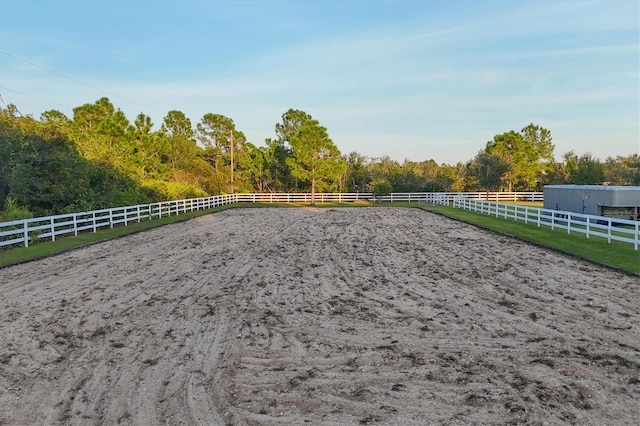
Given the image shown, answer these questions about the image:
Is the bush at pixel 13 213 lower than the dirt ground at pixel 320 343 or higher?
higher

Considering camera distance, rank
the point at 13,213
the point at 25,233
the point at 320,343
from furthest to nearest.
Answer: the point at 13,213, the point at 25,233, the point at 320,343

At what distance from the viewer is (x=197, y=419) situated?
3832 millimetres

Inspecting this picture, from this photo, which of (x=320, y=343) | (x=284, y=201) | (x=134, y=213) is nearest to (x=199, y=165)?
(x=284, y=201)

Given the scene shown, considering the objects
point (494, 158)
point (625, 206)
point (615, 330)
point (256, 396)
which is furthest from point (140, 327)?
point (494, 158)

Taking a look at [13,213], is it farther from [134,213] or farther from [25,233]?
[134,213]

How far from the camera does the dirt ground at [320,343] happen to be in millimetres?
4000

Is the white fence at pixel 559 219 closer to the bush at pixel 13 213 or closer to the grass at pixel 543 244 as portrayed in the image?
the grass at pixel 543 244

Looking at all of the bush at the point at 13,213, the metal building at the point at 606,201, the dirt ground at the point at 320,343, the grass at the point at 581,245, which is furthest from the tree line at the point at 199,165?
the metal building at the point at 606,201

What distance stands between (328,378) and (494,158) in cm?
5110

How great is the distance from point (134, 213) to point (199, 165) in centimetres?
2966

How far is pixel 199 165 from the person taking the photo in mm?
52219

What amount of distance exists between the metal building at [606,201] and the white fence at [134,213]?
64.5ft

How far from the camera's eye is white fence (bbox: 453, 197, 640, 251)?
592 inches

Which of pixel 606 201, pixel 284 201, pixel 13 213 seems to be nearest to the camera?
pixel 13 213
